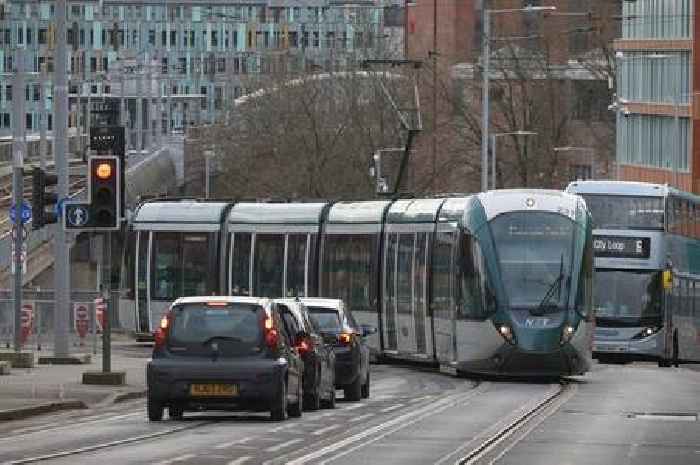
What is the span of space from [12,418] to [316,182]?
66080mm

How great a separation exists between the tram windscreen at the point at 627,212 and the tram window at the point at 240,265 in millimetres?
7971

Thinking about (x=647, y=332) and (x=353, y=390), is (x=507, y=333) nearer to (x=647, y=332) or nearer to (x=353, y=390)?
(x=353, y=390)

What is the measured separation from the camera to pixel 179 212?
2266 inches

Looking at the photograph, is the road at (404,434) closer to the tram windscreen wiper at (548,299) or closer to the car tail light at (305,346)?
the car tail light at (305,346)

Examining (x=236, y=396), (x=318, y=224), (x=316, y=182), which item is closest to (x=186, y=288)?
(x=318, y=224)

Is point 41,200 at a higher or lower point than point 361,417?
higher

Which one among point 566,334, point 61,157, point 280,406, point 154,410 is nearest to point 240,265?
point 61,157

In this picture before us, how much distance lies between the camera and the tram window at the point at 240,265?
184ft

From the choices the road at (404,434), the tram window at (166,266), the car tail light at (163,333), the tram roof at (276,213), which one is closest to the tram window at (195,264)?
the tram window at (166,266)

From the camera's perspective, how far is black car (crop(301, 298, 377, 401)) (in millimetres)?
35250

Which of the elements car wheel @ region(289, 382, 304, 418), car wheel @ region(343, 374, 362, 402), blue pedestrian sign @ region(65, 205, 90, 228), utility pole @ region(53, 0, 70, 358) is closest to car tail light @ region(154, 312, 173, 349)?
car wheel @ region(289, 382, 304, 418)

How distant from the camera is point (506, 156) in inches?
4102

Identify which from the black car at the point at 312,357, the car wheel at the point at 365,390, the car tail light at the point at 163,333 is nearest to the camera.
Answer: the car tail light at the point at 163,333

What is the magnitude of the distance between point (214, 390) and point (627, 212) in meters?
29.0
